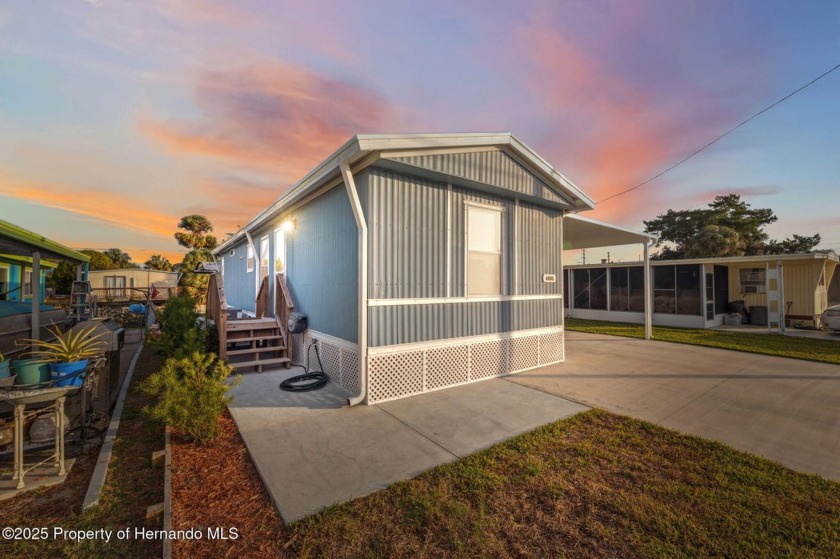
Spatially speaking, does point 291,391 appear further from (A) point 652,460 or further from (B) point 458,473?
(A) point 652,460

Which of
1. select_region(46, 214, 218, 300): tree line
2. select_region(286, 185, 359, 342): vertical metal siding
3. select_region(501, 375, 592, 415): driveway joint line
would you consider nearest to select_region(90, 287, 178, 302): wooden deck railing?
select_region(46, 214, 218, 300): tree line

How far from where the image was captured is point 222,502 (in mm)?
2449

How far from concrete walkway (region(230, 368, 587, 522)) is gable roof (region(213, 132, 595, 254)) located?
3387mm

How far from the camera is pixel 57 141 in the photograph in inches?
270

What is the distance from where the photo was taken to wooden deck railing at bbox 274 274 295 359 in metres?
6.63

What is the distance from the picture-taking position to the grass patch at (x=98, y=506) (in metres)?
2.03

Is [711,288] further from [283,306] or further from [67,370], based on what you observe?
[67,370]

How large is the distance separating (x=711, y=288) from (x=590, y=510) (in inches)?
604

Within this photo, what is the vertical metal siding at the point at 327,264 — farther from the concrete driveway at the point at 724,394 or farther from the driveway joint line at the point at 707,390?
the driveway joint line at the point at 707,390

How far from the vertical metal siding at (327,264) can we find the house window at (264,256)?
256 centimetres

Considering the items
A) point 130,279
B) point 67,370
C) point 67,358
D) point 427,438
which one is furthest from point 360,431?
point 130,279

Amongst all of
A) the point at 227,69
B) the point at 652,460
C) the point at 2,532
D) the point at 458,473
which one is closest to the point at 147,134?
the point at 227,69

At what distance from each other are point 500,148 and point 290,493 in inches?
220

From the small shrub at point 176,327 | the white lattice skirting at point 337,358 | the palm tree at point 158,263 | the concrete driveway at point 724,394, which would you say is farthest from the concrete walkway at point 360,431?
the palm tree at point 158,263
